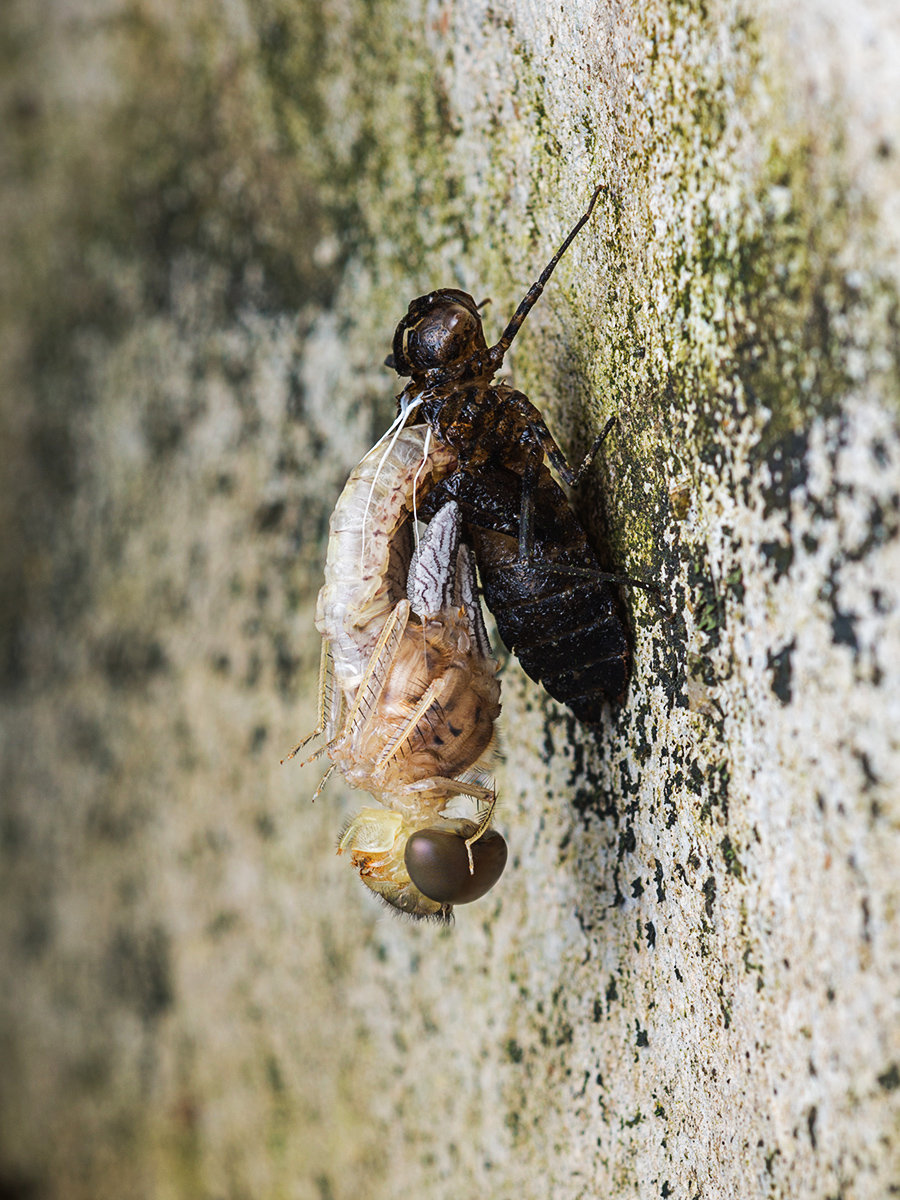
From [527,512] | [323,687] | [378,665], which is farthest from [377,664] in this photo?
[527,512]

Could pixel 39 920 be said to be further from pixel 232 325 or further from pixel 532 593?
pixel 532 593

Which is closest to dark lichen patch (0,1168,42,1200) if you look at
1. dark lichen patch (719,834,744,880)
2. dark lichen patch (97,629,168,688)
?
dark lichen patch (97,629,168,688)

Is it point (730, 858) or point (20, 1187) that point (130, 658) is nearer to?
point (20, 1187)

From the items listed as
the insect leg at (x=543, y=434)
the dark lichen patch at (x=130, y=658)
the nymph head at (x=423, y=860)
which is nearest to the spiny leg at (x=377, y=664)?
the nymph head at (x=423, y=860)

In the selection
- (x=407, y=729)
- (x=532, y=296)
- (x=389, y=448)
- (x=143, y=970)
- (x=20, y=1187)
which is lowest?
(x=20, y=1187)

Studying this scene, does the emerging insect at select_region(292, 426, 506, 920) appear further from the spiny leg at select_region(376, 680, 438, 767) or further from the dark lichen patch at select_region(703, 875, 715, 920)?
the dark lichen patch at select_region(703, 875, 715, 920)

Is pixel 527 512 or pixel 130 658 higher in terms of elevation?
pixel 130 658
